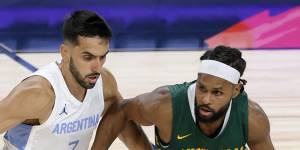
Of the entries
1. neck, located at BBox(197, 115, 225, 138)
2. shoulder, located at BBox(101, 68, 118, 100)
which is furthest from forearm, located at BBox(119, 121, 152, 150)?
neck, located at BBox(197, 115, 225, 138)

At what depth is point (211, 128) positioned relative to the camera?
302 cm

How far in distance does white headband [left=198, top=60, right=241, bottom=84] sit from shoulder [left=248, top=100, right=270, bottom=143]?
0.23 m

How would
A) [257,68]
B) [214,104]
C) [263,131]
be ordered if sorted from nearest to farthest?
[214,104] < [263,131] < [257,68]

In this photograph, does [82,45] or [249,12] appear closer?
[82,45]

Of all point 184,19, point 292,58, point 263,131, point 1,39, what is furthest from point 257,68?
point 263,131

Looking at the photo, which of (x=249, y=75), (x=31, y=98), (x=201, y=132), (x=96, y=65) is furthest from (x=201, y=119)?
(x=249, y=75)

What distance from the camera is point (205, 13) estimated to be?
25.2 feet

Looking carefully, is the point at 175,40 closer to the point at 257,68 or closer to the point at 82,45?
the point at 257,68

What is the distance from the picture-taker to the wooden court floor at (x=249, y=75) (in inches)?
202

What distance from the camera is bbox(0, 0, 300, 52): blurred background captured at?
291 inches

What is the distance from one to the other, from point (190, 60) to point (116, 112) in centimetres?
411

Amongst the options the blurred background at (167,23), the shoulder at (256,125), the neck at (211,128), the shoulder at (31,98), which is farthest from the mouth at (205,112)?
the blurred background at (167,23)

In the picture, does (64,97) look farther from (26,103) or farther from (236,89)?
(236,89)

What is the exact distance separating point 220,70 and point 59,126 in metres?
0.71
